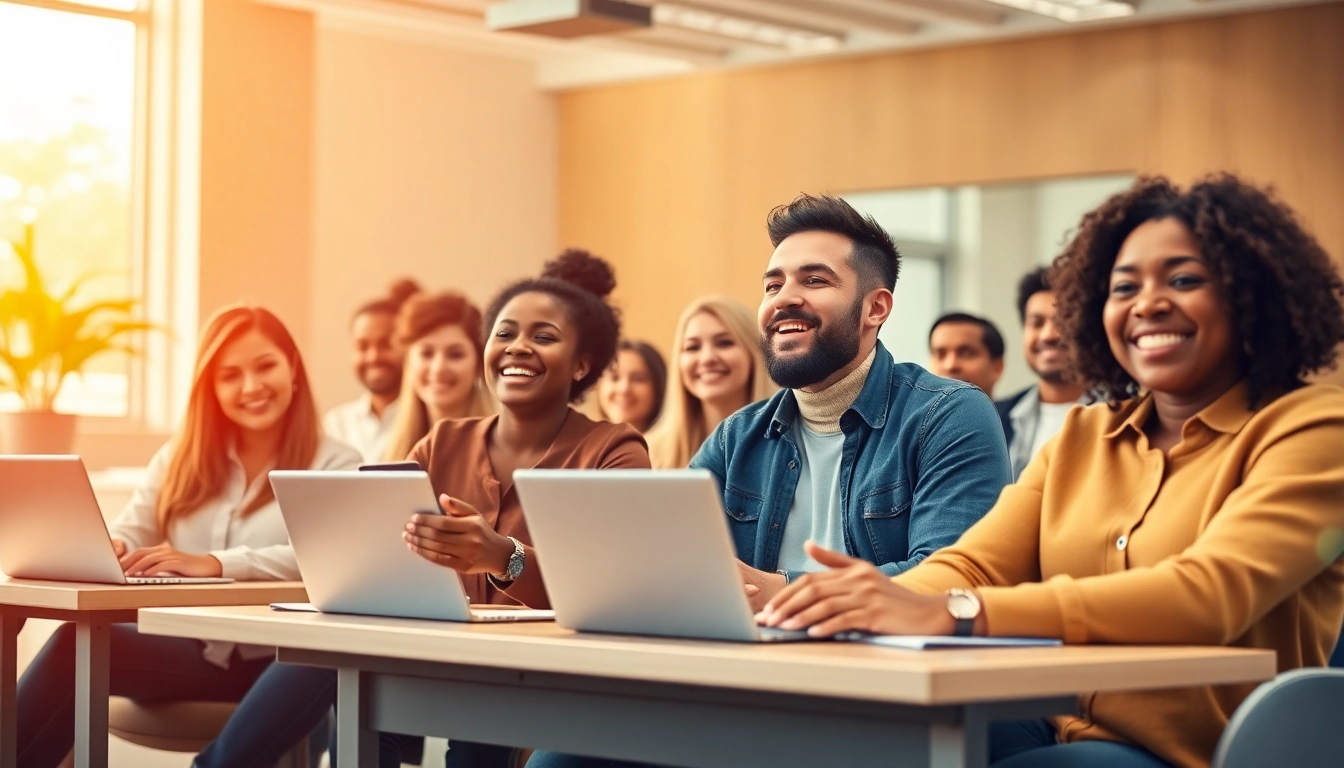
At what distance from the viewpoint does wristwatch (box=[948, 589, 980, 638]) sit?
76.0 inches

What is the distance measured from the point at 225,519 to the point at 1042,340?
8.99 feet

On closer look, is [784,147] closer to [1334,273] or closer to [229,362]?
[229,362]

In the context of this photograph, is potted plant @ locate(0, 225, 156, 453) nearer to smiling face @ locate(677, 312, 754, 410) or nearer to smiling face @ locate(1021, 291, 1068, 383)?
smiling face @ locate(677, 312, 754, 410)

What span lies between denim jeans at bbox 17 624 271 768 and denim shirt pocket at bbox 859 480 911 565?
151 centimetres

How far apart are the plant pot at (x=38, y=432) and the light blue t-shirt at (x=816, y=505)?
276cm

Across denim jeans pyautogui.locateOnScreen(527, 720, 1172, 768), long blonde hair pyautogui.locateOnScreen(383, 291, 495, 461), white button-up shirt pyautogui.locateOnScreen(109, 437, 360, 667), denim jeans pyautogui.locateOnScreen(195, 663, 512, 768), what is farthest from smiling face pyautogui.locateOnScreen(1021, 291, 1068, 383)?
denim jeans pyautogui.locateOnScreen(527, 720, 1172, 768)

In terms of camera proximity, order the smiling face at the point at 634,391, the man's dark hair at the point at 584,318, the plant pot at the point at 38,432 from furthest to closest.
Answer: the smiling face at the point at 634,391 < the plant pot at the point at 38,432 < the man's dark hair at the point at 584,318

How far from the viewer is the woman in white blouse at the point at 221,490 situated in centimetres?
350

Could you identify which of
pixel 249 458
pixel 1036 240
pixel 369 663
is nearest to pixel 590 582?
pixel 369 663

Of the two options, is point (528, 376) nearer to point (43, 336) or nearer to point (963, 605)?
point (963, 605)

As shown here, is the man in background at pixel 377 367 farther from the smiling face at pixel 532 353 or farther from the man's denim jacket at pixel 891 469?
the man's denim jacket at pixel 891 469

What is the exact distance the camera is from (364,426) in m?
6.39

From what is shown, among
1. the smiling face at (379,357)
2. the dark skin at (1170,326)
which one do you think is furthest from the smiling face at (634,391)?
the dark skin at (1170,326)

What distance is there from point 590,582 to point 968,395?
3.24ft
